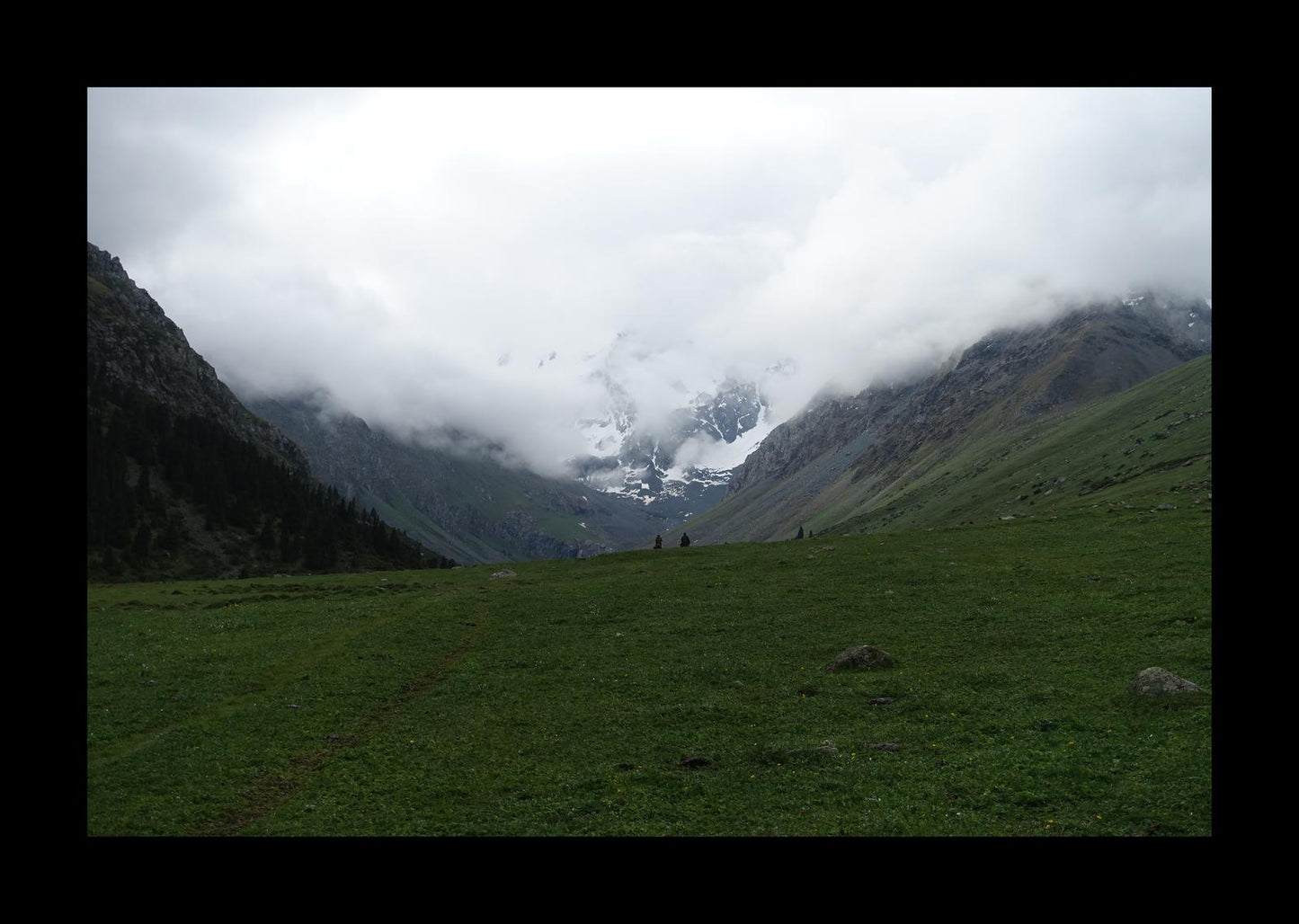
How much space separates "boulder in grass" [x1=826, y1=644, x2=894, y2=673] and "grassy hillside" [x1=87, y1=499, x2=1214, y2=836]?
2.73ft

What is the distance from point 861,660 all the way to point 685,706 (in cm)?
979

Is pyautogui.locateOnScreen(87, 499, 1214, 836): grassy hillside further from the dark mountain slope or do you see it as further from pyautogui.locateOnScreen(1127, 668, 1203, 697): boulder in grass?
the dark mountain slope

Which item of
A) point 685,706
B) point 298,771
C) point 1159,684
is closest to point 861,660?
point 685,706

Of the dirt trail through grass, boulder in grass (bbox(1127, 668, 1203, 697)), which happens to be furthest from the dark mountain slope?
boulder in grass (bbox(1127, 668, 1203, 697))

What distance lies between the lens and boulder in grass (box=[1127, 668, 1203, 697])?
2938 cm

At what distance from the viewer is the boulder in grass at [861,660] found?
38812 mm

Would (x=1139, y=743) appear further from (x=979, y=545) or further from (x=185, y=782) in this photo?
(x=979, y=545)

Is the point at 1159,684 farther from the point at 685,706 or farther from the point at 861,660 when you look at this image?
the point at 685,706

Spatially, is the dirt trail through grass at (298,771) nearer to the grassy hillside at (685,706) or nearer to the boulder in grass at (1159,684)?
the grassy hillside at (685,706)

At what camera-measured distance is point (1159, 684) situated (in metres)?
29.8

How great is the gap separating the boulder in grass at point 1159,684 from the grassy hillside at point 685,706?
25.3 inches

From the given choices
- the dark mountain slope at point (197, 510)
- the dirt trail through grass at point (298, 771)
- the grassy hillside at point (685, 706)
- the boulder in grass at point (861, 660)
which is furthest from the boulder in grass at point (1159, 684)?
the dark mountain slope at point (197, 510)
